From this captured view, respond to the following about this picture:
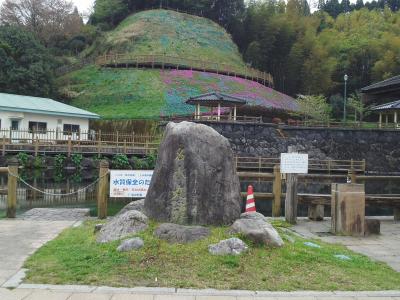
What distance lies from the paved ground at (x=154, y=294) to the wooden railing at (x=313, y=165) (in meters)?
24.9

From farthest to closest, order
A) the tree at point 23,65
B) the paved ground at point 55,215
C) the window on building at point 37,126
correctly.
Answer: the tree at point 23,65, the window on building at point 37,126, the paved ground at point 55,215

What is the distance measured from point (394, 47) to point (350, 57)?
631cm

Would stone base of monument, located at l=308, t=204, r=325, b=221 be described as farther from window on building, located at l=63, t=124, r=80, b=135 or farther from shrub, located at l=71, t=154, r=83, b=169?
window on building, located at l=63, t=124, r=80, b=135

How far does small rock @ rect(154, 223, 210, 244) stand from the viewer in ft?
20.6

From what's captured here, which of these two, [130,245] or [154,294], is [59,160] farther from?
[154,294]

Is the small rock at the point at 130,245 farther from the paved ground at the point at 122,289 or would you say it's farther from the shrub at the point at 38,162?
the shrub at the point at 38,162

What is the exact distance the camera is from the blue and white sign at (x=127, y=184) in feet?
32.1

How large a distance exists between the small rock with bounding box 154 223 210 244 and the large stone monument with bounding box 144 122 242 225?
0.30m

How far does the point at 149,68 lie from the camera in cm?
5228

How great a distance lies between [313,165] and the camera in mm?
33781

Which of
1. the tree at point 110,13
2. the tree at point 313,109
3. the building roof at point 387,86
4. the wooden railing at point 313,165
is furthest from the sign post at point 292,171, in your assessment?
the tree at point 110,13

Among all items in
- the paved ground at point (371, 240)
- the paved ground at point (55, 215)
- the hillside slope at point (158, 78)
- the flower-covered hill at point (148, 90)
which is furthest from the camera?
the hillside slope at point (158, 78)

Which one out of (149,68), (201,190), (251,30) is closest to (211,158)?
(201,190)

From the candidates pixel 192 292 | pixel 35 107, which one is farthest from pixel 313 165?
pixel 192 292
